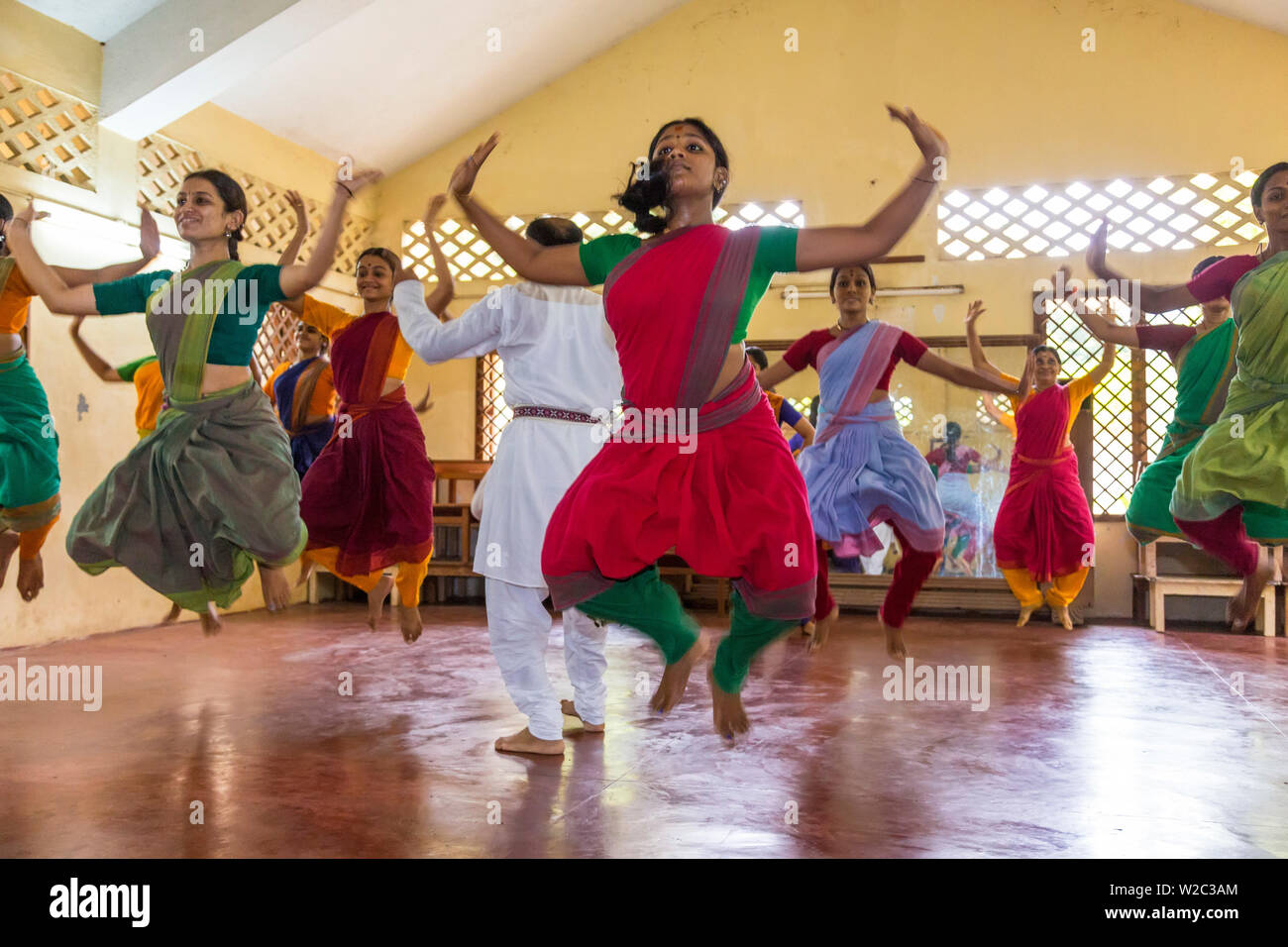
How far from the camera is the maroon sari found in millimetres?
4180

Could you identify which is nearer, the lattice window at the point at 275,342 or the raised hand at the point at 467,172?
the raised hand at the point at 467,172

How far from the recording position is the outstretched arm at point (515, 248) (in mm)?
2188

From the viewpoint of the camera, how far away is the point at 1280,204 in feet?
9.49

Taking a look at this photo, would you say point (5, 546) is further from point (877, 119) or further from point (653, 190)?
point (877, 119)

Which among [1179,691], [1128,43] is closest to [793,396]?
[1128,43]

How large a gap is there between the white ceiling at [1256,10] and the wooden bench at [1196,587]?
3.77 meters

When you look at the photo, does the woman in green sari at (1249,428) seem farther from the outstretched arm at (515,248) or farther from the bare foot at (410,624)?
the bare foot at (410,624)

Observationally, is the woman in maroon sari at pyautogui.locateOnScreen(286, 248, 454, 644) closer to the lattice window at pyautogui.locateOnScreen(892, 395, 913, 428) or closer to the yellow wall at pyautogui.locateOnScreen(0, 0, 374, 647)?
the yellow wall at pyautogui.locateOnScreen(0, 0, 374, 647)

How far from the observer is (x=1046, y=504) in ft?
20.8

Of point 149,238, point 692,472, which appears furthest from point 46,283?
point 692,472

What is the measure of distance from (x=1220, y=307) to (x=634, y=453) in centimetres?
292

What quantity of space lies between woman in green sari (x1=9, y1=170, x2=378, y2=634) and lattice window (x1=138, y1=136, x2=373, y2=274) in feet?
9.01

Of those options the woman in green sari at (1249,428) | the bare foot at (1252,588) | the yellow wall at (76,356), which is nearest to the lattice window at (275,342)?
the yellow wall at (76,356)
